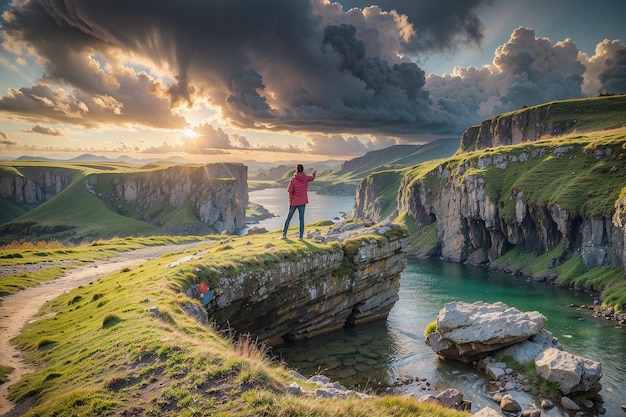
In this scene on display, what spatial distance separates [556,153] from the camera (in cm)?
10425

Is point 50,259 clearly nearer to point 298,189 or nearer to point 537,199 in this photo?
point 298,189

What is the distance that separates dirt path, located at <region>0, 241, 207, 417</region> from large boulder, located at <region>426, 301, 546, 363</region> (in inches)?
1157

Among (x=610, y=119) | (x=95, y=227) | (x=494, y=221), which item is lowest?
(x=95, y=227)

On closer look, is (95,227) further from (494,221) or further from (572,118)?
(572,118)

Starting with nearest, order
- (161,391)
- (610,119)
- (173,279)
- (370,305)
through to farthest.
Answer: (161,391) → (173,279) → (370,305) → (610,119)

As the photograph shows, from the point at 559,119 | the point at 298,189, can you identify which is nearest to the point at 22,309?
the point at 298,189

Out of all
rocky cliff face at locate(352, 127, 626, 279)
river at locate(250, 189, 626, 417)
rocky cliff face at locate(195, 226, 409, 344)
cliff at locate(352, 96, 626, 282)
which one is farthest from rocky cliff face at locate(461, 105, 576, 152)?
rocky cliff face at locate(195, 226, 409, 344)

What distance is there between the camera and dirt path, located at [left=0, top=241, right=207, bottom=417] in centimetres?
1426

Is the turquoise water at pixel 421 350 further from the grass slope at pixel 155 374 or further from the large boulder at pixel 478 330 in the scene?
the grass slope at pixel 155 374

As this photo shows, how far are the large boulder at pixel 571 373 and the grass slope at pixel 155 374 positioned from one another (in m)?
18.0

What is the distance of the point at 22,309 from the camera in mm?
27344

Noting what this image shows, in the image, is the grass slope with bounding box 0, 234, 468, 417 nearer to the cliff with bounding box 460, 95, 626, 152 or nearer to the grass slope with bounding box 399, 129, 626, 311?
the grass slope with bounding box 399, 129, 626, 311

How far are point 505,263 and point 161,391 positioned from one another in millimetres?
109106

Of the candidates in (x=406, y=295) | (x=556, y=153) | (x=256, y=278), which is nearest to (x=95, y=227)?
(x=406, y=295)
